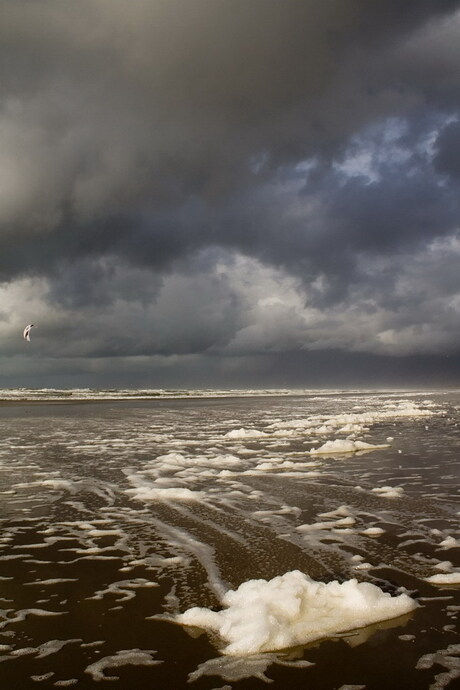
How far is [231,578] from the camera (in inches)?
179

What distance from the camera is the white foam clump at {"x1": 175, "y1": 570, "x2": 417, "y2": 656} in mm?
3387

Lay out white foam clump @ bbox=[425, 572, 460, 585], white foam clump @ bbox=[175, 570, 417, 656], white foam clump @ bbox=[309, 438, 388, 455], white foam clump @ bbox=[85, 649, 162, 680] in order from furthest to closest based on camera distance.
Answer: white foam clump @ bbox=[309, 438, 388, 455]
white foam clump @ bbox=[425, 572, 460, 585]
white foam clump @ bbox=[175, 570, 417, 656]
white foam clump @ bbox=[85, 649, 162, 680]

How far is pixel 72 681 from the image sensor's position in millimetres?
2959

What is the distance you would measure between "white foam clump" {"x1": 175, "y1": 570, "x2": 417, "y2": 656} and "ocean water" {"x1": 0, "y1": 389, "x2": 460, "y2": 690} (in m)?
0.01

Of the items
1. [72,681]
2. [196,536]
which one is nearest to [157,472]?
[196,536]

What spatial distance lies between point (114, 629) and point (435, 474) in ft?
26.2

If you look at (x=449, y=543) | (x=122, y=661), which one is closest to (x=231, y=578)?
(x=122, y=661)

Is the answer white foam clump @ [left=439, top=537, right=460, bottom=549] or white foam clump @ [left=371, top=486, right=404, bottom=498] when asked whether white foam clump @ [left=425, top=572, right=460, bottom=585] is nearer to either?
white foam clump @ [left=439, top=537, right=460, bottom=549]

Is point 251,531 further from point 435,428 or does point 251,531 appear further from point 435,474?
point 435,428

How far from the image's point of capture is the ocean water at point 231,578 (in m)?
3.10

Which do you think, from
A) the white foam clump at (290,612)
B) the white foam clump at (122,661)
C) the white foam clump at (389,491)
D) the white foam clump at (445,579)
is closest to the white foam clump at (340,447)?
the white foam clump at (389,491)

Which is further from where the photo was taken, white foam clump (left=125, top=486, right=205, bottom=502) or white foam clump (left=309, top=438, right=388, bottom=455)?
white foam clump (left=309, top=438, right=388, bottom=455)

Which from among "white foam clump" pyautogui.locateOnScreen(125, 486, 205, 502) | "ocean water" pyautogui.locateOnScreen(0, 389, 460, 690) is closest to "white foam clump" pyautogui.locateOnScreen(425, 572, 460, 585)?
"ocean water" pyautogui.locateOnScreen(0, 389, 460, 690)

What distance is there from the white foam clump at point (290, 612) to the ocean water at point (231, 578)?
0.03 feet
